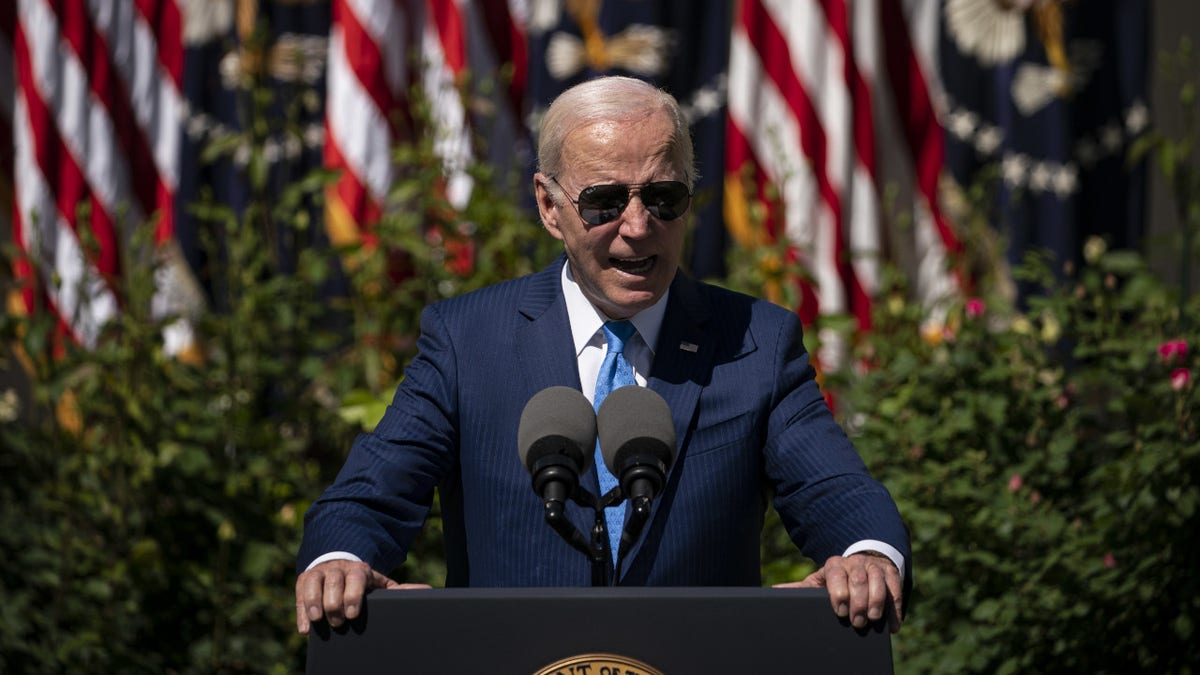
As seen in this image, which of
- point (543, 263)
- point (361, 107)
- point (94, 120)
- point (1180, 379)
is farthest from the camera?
point (94, 120)

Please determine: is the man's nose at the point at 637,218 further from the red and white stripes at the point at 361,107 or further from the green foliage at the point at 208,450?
the red and white stripes at the point at 361,107

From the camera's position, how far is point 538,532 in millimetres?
2377

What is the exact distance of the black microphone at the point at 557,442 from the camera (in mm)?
1963

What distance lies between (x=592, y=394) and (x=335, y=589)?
24.4 inches

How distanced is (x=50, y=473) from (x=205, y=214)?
822 mm

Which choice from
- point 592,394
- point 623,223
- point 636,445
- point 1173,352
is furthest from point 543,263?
point 636,445

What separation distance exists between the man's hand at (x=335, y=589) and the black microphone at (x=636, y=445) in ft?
0.96

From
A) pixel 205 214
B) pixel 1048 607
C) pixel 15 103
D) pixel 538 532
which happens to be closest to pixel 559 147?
pixel 538 532

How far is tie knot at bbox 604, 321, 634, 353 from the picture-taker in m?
2.49

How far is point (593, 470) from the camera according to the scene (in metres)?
2.36


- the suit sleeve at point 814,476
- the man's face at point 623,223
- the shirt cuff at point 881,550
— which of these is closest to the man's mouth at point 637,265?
the man's face at point 623,223

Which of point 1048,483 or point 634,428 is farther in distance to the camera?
point 1048,483

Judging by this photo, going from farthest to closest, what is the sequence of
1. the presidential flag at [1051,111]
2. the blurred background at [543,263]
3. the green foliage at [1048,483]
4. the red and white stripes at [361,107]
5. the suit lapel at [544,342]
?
the presidential flag at [1051,111]
the red and white stripes at [361,107]
the blurred background at [543,263]
the green foliage at [1048,483]
the suit lapel at [544,342]

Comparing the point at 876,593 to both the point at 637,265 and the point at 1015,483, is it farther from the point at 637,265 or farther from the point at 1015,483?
the point at 1015,483
